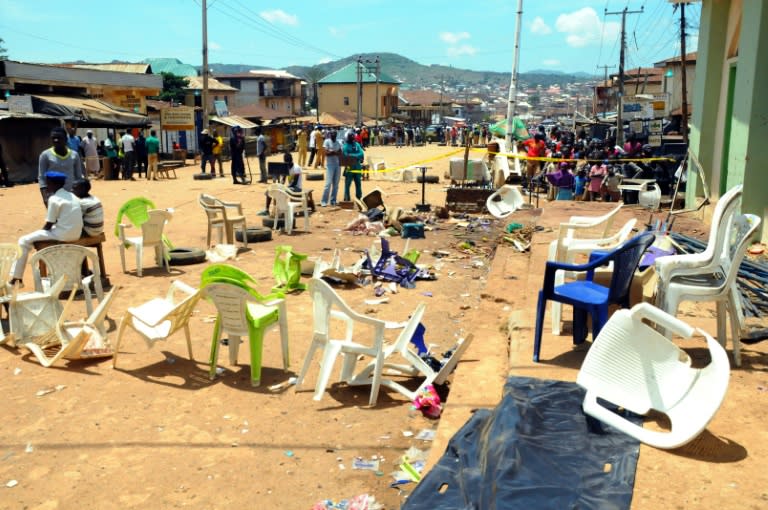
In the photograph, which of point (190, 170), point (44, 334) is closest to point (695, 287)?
point (44, 334)

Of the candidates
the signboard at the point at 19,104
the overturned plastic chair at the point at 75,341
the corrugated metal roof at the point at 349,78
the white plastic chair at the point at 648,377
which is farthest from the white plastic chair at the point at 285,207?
the corrugated metal roof at the point at 349,78

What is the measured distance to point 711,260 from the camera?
15.0 ft

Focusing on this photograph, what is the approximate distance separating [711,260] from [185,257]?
778 cm

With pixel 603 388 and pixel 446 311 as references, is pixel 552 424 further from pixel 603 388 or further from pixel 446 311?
pixel 446 311

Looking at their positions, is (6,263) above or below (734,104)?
below

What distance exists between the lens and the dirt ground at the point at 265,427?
3617 millimetres

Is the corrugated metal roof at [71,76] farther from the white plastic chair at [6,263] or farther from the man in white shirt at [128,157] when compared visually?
the white plastic chair at [6,263]

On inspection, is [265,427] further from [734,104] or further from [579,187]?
[579,187]

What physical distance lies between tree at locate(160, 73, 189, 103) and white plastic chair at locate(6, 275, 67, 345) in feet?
163

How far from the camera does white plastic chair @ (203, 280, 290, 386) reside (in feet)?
18.8

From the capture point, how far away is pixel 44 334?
6.44 meters

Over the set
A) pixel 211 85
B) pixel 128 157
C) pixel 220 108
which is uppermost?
pixel 211 85

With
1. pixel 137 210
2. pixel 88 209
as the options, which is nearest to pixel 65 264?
pixel 88 209

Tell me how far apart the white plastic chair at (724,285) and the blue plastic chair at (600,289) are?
0.30 m
